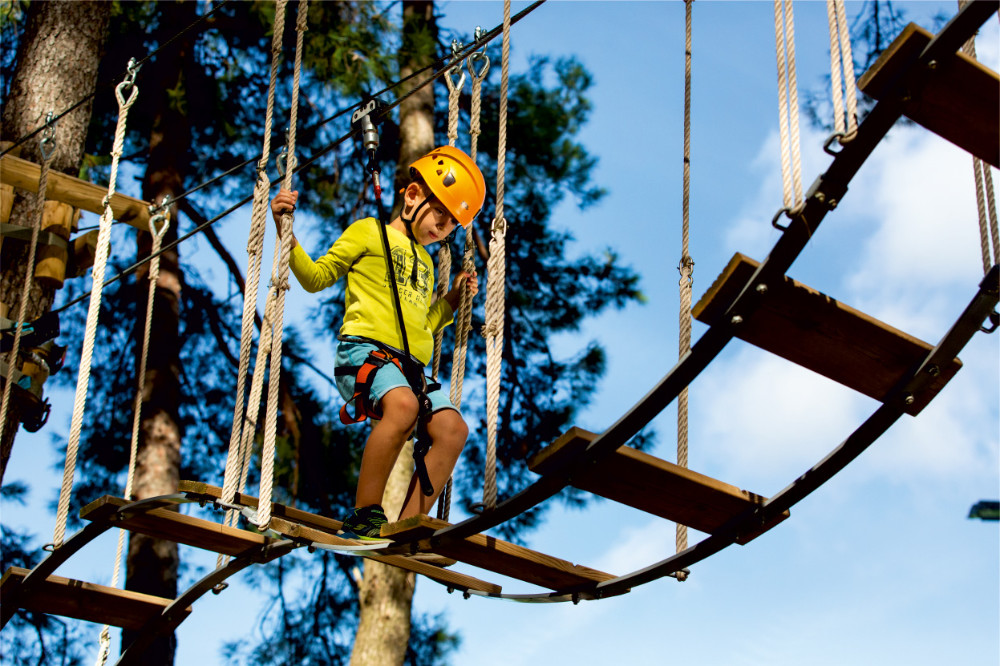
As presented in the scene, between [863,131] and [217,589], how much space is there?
3039mm

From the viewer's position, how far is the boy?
3.75 m

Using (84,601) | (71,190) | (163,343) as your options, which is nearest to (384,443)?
(84,601)

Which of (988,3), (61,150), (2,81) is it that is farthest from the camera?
(2,81)

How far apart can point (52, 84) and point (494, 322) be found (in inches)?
165

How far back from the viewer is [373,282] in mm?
4035

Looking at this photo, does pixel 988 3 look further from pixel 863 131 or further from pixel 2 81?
pixel 2 81

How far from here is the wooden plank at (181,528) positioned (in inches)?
157

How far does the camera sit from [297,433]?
9742 mm

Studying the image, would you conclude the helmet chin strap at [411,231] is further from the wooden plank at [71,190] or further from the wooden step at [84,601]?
the wooden plank at [71,190]

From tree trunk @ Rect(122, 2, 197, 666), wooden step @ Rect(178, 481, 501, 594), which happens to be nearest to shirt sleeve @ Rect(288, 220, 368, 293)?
wooden step @ Rect(178, 481, 501, 594)

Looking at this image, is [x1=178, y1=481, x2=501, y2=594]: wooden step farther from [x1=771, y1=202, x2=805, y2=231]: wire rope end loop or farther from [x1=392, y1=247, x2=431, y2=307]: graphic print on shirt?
[x1=771, y1=202, x2=805, y2=231]: wire rope end loop

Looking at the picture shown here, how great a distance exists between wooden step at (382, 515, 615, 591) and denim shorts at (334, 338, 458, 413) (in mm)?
498

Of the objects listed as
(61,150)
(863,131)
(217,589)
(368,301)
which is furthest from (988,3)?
(61,150)

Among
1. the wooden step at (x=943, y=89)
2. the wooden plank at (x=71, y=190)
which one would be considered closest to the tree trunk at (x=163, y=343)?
the wooden plank at (x=71, y=190)
